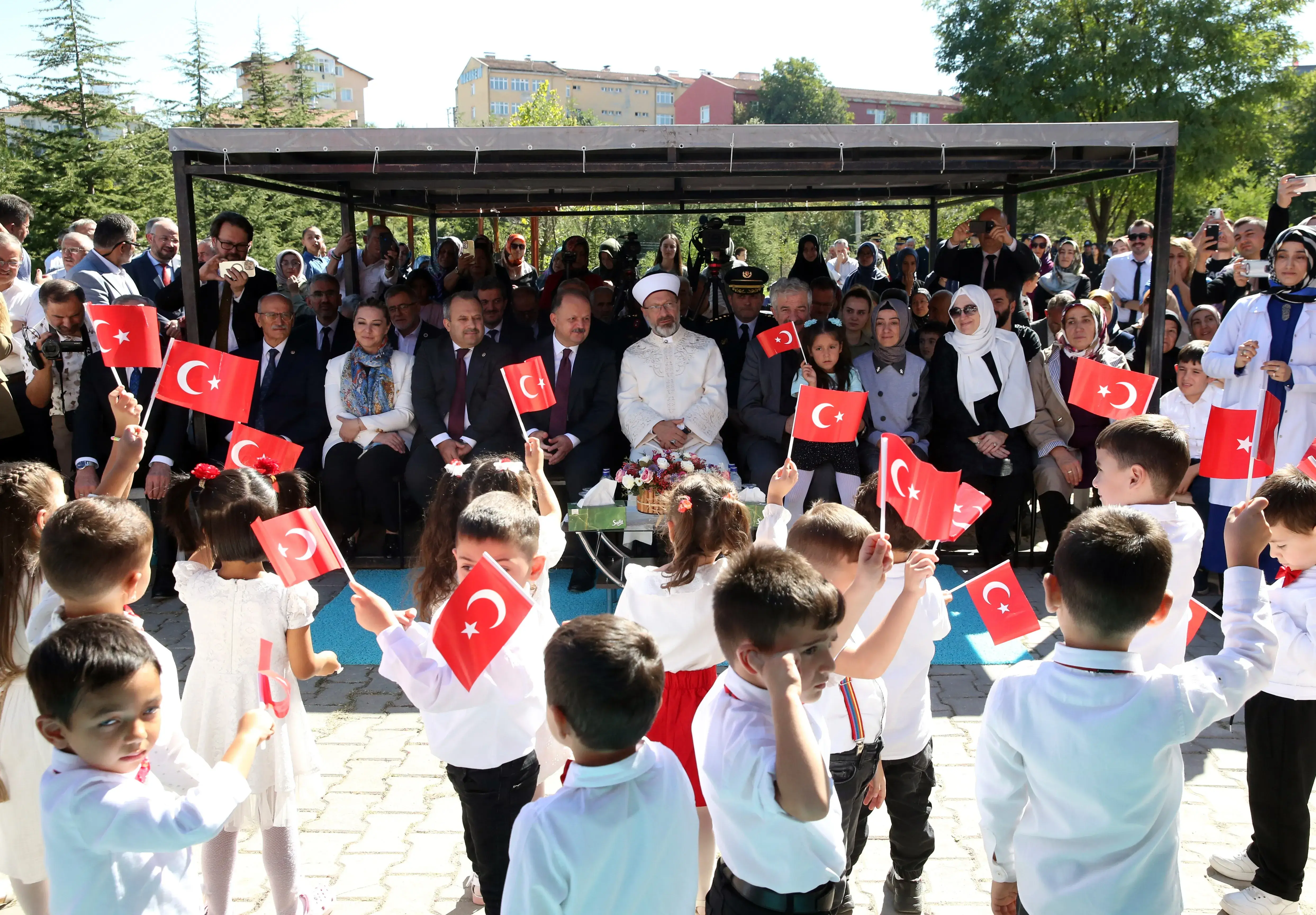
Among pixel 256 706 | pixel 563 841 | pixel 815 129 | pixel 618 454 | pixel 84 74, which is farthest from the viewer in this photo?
pixel 84 74

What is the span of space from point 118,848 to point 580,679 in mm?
897

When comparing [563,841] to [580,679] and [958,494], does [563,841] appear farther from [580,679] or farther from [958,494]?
[958,494]

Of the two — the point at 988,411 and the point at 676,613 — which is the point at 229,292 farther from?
the point at 676,613

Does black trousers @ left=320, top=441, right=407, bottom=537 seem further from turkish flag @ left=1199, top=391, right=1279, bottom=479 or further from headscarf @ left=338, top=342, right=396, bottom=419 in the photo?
turkish flag @ left=1199, top=391, right=1279, bottom=479

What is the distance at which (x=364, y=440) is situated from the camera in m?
6.64

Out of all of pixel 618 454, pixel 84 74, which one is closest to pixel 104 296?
pixel 618 454

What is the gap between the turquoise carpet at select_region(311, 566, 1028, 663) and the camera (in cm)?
516

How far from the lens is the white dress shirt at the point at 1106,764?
197 cm

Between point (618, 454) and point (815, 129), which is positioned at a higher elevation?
point (815, 129)

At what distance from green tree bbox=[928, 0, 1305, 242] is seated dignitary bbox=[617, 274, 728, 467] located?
16.2m

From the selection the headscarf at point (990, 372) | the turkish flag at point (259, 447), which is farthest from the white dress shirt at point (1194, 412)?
the turkish flag at point (259, 447)

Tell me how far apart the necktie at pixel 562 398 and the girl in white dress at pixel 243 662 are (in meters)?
3.82

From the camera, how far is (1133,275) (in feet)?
33.2

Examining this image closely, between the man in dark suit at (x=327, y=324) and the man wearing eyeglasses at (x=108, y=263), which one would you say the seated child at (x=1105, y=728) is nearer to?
the man in dark suit at (x=327, y=324)
